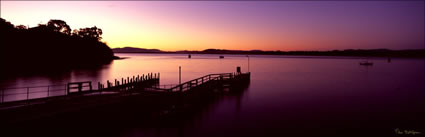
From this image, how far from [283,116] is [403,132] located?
29.6 feet

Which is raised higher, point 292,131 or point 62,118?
point 62,118

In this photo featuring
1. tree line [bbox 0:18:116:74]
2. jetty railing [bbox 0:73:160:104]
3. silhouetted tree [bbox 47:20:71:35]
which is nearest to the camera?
jetty railing [bbox 0:73:160:104]

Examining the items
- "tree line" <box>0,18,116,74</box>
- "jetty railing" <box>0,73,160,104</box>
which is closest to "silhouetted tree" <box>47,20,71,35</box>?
"tree line" <box>0,18,116,74</box>

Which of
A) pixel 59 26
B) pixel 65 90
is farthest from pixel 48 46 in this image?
pixel 65 90

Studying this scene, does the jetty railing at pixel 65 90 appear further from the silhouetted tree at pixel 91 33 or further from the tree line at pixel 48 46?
the silhouetted tree at pixel 91 33

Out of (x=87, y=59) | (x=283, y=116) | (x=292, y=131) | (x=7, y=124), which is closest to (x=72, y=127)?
(x=7, y=124)

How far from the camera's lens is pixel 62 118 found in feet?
43.0

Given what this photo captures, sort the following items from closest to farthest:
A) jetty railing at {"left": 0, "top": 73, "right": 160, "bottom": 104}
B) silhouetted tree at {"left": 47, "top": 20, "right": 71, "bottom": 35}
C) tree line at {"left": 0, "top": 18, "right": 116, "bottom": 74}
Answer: jetty railing at {"left": 0, "top": 73, "right": 160, "bottom": 104} < tree line at {"left": 0, "top": 18, "right": 116, "bottom": 74} < silhouetted tree at {"left": 47, "top": 20, "right": 71, "bottom": 35}

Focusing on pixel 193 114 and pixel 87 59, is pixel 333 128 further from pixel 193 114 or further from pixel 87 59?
pixel 87 59

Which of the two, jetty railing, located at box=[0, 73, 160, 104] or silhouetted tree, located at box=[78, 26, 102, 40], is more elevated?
silhouetted tree, located at box=[78, 26, 102, 40]

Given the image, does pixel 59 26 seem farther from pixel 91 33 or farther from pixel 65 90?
pixel 65 90

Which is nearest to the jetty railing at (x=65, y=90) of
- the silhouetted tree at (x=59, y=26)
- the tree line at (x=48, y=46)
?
the tree line at (x=48, y=46)

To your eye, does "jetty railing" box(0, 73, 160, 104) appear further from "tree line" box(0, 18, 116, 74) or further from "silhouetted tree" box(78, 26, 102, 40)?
"silhouetted tree" box(78, 26, 102, 40)

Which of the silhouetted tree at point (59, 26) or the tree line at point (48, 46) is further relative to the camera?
the silhouetted tree at point (59, 26)
